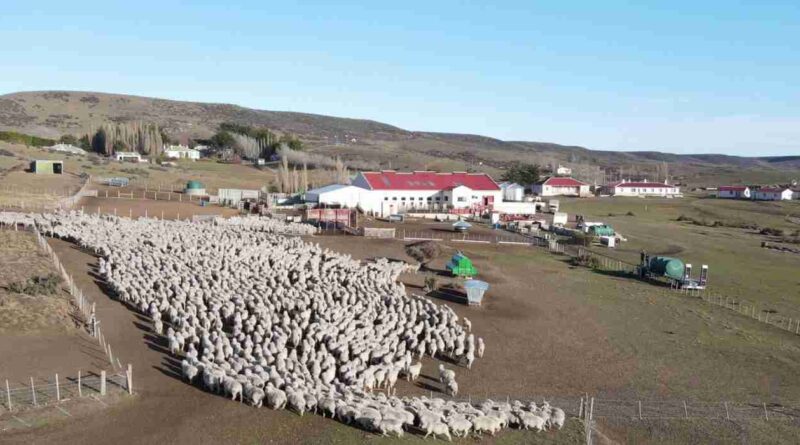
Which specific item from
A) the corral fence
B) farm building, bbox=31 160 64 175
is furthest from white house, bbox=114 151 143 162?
the corral fence

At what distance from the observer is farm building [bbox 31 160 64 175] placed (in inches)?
2795

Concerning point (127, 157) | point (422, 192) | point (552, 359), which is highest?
point (127, 157)

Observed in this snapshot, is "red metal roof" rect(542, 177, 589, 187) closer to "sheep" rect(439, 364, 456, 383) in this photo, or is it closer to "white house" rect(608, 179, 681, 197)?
"white house" rect(608, 179, 681, 197)

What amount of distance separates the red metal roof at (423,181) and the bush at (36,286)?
41148mm

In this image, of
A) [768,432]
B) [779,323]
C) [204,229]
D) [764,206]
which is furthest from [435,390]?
[764,206]

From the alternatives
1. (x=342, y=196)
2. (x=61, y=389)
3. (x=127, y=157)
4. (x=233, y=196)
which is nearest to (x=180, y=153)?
(x=127, y=157)

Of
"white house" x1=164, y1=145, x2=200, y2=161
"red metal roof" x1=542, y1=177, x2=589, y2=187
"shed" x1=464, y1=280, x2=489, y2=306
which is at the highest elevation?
"white house" x1=164, y1=145, x2=200, y2=161

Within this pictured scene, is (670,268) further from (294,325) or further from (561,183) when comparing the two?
(561,183)

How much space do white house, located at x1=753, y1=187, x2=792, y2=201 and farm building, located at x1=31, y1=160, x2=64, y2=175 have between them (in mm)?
102423

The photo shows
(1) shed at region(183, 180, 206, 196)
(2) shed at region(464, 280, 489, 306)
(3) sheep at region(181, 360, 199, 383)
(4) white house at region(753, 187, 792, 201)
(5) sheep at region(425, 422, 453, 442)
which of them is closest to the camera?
(5) sheep at region(425, 422, 453, 442)

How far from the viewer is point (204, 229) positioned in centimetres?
4444

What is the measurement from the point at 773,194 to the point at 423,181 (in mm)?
65530

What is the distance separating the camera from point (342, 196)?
2566 inches

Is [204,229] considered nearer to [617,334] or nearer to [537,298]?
[537,298]
